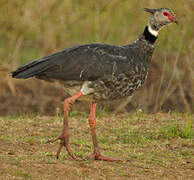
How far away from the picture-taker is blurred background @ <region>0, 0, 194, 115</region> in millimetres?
8478

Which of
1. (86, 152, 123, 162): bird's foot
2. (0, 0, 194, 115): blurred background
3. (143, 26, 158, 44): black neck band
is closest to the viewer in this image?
(86, 152, 123, 162): bird's foot

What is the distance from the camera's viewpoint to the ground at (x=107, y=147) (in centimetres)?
410

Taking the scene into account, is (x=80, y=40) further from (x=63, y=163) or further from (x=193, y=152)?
(x=63, y=163)

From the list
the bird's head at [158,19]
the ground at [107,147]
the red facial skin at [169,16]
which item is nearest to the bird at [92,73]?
the ground at [107,147]

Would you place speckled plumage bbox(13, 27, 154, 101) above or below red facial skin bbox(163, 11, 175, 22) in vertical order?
below

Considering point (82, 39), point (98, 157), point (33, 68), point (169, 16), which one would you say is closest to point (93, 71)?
point (33, 68)

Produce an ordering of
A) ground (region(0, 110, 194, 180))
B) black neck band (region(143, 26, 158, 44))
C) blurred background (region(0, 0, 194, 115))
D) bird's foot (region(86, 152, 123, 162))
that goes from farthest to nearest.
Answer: blurred background (region(0, 0, 194, 115)), black neck band (region(143, 26, 158, 44)), bird's foot (region(86, 152, 123, 162)), ground (region(0, 110, 194, 180))

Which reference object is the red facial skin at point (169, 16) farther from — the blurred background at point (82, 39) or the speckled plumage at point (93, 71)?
the blurred background at point (82, 39)

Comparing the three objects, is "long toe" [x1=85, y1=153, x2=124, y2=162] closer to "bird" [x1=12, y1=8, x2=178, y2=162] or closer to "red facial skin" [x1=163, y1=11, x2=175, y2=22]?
"bird" [x1=12, y1=8, x2=178, y2=162]

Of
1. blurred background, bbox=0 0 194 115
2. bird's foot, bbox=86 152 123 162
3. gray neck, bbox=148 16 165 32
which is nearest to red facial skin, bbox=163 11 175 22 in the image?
gray neck, bbox=148 16 165 32

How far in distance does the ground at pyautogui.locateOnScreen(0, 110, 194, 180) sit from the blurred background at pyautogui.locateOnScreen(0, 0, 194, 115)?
Result: 1866 mm

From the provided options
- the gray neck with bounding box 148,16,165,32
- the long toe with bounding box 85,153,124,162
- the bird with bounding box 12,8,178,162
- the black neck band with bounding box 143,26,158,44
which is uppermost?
the gray neck with bounding box 148,16,165,32

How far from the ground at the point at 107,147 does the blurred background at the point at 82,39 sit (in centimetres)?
187

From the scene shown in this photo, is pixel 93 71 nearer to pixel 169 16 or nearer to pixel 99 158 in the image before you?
pixel 99 158
